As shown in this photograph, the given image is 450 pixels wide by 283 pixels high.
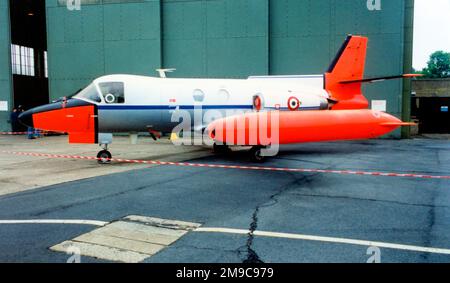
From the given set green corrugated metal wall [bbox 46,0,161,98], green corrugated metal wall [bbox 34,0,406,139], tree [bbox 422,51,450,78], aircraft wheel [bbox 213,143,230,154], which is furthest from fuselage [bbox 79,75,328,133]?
tree [bbox 422,51,450,78]

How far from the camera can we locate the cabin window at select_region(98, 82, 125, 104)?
14.3 meters

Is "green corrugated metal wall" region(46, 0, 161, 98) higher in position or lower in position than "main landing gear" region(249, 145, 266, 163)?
higher

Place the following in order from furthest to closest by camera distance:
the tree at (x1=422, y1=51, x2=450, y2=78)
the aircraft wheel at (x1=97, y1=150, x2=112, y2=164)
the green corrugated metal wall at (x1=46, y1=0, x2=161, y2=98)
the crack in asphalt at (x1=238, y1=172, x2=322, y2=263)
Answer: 1. the tree at (x1=422, y1=51, x2=450, y2=78)
2. the green corrugated metal wall at (x1=46, y1=0, x2=161, y2=98)
3. the aircraft wheel at (x1=97, y1=150, x2=112, y2=164)
4. the crack in asphalt at (x1=238, y1=172, x2=322, y2=263)

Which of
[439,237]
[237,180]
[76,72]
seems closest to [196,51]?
[76,72]

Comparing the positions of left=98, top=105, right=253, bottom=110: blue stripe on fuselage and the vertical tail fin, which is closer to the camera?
left=98, top=105, right=253, bottom=110: blue stripe on fuselage

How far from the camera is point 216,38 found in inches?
974

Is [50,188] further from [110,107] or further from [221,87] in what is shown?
[221,87]

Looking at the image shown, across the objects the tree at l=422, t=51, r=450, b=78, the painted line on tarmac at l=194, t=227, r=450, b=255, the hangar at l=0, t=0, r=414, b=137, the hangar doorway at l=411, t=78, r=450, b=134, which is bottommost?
the painted line on tarmac at l=194, t=227, r=450, b=255

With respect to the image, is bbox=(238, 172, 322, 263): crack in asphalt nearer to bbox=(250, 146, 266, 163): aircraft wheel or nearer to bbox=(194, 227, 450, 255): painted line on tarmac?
bbox=(194, 227, 450, 255): painted line on tarmac

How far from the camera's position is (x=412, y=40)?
23.5 meters

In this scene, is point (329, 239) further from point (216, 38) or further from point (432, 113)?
point (432, 113)

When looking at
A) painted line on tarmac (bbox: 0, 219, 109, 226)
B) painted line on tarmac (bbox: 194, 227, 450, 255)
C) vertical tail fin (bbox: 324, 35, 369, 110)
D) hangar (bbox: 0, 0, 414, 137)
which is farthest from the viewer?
hangar (bbox: 0, 0, 414, 137)

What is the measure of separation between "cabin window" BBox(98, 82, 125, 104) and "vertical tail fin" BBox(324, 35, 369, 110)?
8.88 m

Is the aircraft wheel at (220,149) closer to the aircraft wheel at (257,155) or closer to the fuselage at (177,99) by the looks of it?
the fuselage at (177,99)
